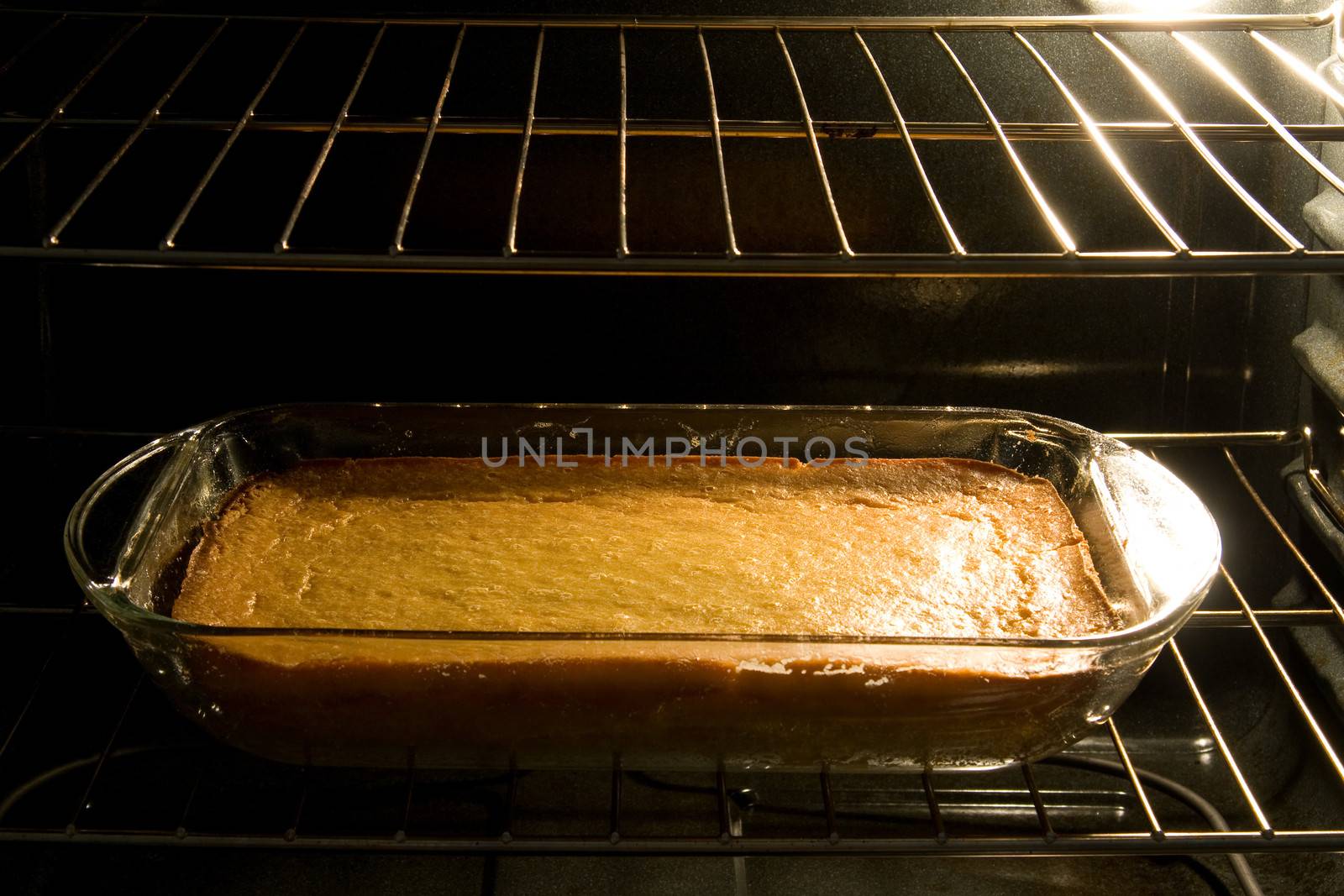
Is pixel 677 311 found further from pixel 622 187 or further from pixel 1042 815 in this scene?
pixel 1042 815

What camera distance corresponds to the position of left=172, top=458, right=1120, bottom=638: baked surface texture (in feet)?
3.01

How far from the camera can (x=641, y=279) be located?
1.17 meters

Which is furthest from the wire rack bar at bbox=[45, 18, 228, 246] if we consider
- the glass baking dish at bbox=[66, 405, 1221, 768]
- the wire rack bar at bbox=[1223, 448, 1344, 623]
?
the wire rack bar at bbox=[1223, 448, 1344, 623]

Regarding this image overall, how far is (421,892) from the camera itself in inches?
43.3

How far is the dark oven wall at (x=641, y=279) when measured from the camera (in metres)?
1.09

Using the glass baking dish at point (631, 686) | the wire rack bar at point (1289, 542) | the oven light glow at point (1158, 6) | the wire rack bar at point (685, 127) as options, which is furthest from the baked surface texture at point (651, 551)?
the oven light glow at point (1158, 6)

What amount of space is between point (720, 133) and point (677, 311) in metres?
0.23

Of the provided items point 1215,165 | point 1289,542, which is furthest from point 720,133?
point 1289,542

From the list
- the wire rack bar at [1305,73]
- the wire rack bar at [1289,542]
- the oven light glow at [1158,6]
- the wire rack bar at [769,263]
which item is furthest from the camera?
the oven light glow at [1158,6]

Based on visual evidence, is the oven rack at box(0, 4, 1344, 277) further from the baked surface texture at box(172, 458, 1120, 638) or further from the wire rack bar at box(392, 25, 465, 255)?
the baked surface texture at box(172, 458, 1120, 638)

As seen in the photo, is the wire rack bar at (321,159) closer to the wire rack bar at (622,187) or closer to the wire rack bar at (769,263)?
the wire rack bar at (769,263)

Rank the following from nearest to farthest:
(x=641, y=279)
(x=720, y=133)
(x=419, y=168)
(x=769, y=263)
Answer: (x=769, y=263) → (x=419, y=168) → (x=720, y=133) → (x=641, y=279)

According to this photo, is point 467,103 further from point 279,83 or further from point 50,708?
point 50,708

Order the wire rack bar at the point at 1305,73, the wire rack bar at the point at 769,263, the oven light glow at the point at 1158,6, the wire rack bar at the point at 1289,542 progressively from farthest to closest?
the oven light glow at the point at 1158,6
the wire rack bar at the point at 1289,542
the wire rack bar at the point at 1305,73
the wire rack bar at the point at 769,263
